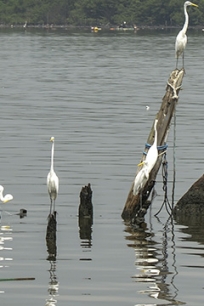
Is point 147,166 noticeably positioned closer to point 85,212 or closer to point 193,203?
point 193,203

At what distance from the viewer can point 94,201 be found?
21594mm

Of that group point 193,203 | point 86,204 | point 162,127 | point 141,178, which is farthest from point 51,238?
point 193,203

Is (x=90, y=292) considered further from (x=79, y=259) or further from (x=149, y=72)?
(x=149, y=72)

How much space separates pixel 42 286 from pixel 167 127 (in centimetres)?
489

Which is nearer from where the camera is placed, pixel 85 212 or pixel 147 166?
pixel 147 166

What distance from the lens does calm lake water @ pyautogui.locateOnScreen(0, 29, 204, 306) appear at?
49.2 ft

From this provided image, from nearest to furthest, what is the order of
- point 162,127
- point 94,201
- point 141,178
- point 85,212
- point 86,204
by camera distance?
point 141,178 → point 162,127 → point 86,204 → point 85,212 → point 94,201

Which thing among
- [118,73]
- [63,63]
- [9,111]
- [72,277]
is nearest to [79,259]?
[72,277]

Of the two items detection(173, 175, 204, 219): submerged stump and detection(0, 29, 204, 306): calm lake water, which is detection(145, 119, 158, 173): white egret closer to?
detection(173, 175, 204, 219): submerged stump

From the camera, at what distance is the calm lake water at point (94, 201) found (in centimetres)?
1498

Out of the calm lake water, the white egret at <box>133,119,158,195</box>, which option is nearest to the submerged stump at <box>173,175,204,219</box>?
the calm lake water

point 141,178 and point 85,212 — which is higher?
point 141,178

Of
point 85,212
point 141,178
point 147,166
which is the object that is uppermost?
point 147,166

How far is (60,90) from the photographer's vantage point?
5144cm
